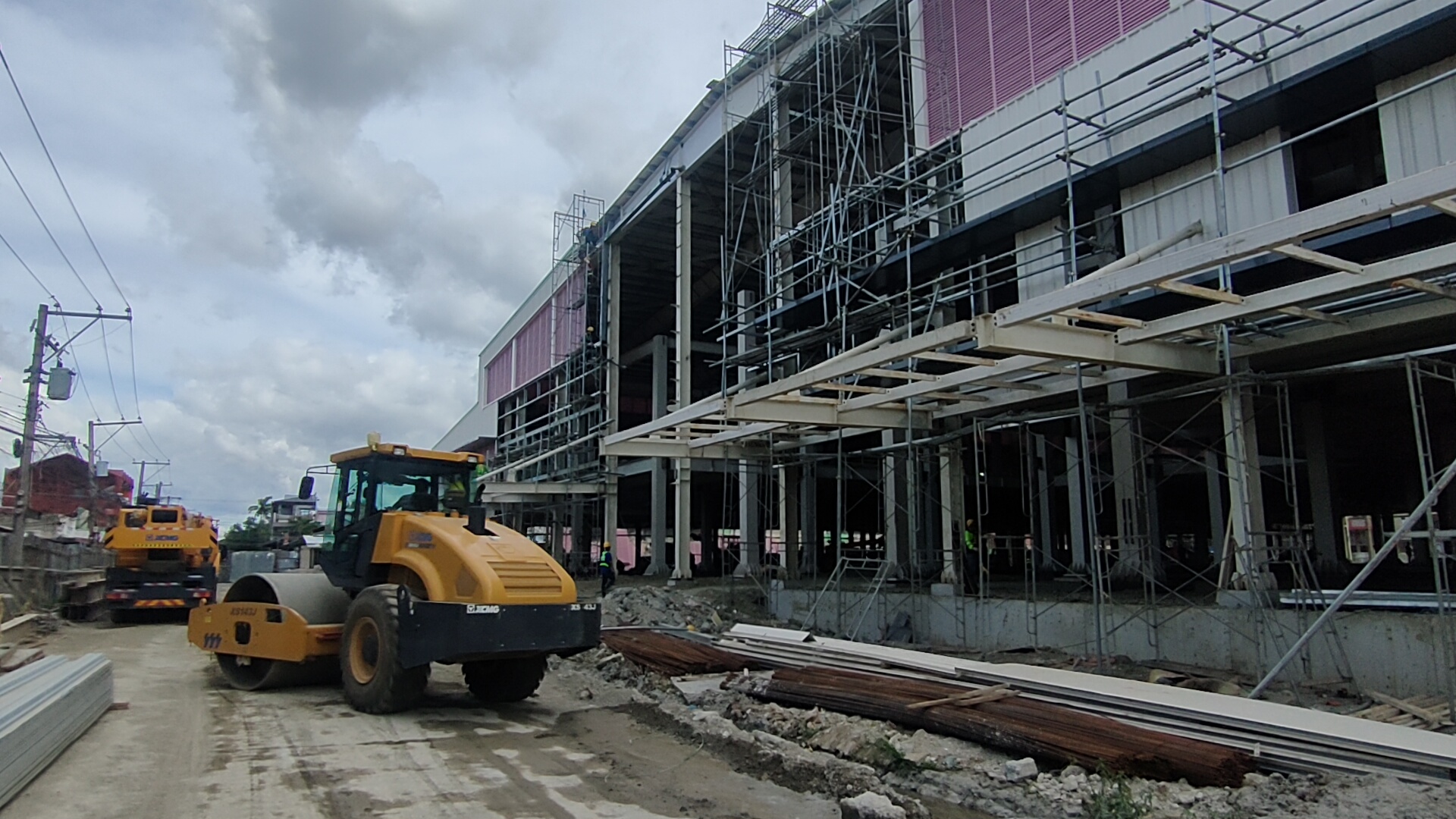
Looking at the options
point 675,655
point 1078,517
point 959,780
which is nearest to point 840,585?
point 675,655

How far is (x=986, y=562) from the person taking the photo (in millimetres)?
17844

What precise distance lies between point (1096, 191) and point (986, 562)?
7133 millimetres

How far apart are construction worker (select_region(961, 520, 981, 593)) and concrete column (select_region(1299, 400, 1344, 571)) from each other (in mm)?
7326

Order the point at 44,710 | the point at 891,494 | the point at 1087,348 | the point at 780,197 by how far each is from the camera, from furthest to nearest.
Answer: the point at 780,197 → the point at 891,494 → the point at 1087,348 → the point at 44,710

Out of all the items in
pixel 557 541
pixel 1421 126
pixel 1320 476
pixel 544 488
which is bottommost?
pixel 557 541

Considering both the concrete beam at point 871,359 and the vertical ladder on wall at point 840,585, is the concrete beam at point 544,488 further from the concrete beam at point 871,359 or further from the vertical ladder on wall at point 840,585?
the concrete beam at point 871,359

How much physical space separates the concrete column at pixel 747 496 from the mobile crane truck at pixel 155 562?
12614 mm

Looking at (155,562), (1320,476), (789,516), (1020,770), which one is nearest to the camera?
(1020,770)

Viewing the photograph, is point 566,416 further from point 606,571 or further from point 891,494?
point 891,494

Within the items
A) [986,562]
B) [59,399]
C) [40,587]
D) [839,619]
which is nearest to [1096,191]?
[986,562]

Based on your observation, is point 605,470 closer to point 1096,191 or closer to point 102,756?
point 1096,191

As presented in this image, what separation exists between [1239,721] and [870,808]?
3.28 metres

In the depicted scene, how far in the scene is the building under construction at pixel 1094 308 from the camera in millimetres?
10391

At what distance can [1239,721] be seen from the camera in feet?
23.8
